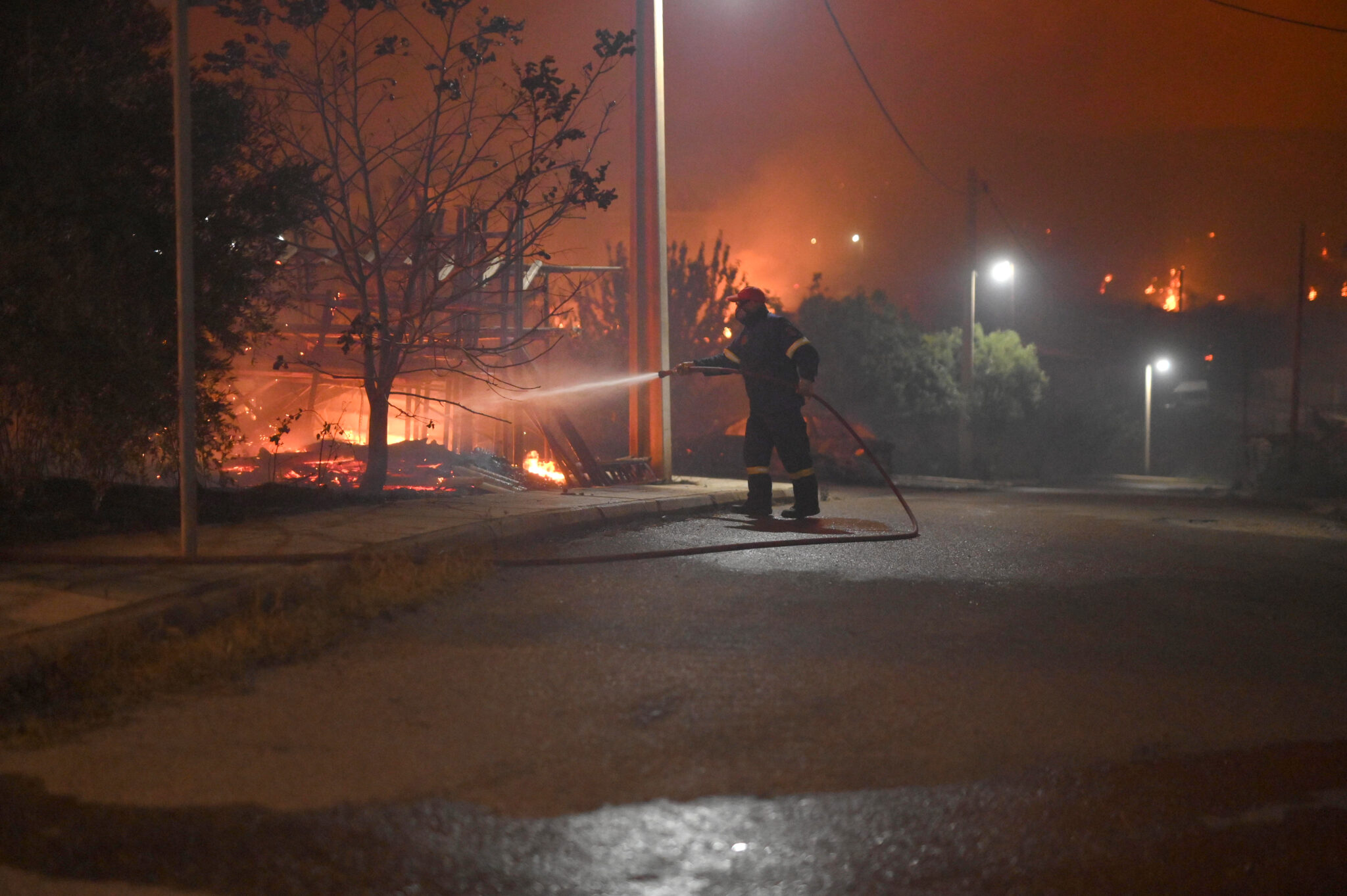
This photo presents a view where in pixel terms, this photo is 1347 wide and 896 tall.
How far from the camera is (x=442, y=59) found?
10.2 meters

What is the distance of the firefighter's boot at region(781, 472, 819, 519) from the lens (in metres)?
9.52

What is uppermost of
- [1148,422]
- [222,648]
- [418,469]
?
[1148,422]

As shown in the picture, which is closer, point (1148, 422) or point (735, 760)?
point (735, 760)

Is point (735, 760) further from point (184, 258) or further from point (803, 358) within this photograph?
point (803, 358)

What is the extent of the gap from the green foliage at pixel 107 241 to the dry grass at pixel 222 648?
1.78m

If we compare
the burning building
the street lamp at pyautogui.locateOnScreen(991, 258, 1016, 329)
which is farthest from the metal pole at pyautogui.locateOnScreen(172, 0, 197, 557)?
the street lamp at pyautogui.locateOnScreen(991, 258, 1016, 329)

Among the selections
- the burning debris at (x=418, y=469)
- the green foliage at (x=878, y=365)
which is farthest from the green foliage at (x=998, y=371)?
the burning debris at (x=418, y=469)

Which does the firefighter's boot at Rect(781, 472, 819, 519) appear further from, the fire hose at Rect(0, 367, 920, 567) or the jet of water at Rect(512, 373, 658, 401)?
the jet of water at Rect(512, 373, 658, 401)

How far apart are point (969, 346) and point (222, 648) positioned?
28195 millimetres

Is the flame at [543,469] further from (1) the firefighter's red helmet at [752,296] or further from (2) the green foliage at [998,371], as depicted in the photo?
(2) the green foliage at [998,371]

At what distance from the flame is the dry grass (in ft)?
22.8

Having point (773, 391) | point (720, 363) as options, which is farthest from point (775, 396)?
point (720, 363)

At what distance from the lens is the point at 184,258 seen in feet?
19.1

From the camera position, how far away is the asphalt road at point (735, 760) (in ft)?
8.57
